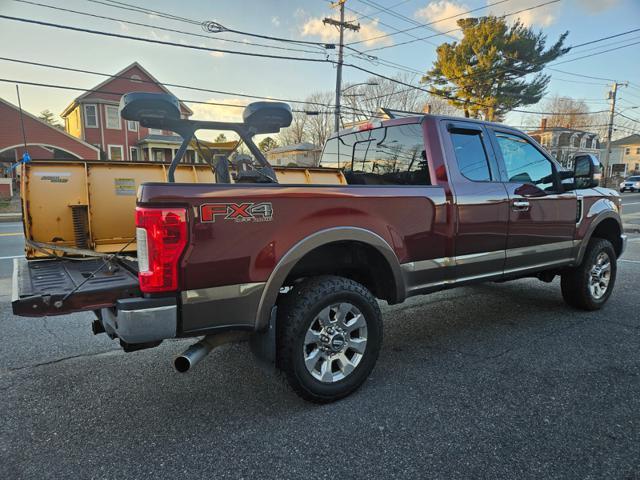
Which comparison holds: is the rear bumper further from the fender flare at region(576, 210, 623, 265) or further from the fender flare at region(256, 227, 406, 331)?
the fender flare at region(576, 210, 623, 265)

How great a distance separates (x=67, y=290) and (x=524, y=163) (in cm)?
387

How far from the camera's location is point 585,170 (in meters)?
4.22

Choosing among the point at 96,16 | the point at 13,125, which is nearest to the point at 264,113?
the point at 96,16

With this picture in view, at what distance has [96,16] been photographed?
45.2 ft

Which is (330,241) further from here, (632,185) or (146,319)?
(632,185)

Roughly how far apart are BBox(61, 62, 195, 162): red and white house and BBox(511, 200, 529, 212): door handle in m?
27.4

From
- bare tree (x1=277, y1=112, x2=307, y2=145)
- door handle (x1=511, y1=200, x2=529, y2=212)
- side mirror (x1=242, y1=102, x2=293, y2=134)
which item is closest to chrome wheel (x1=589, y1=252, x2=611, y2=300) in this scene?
door handle (x1=511, y1=200, x2=529, y2=212)

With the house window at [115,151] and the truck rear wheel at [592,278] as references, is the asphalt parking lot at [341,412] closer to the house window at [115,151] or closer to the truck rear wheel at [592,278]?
the truck rear wheel at [592,278]

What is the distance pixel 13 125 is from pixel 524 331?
29.8m

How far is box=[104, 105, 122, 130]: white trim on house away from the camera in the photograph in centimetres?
2892

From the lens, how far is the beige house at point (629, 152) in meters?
71.4

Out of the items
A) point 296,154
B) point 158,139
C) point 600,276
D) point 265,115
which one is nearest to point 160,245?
point 265,115

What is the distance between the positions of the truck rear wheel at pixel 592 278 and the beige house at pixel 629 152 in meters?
82.4

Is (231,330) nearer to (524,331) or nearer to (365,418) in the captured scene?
(365,418)
